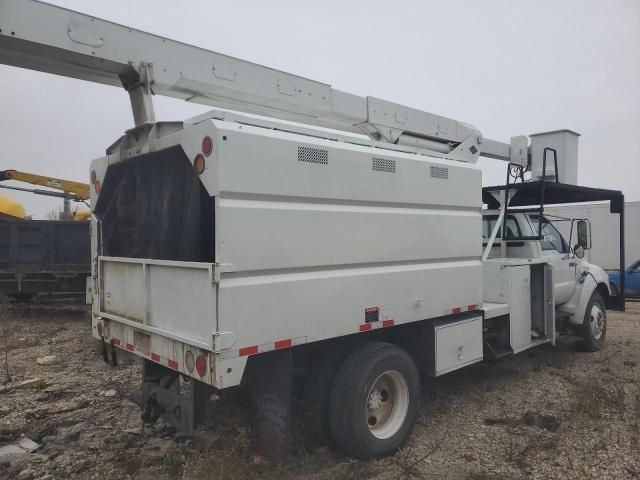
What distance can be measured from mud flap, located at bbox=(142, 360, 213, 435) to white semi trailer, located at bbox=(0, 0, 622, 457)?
A: 2 centimetres

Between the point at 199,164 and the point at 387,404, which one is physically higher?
the point at 199,164

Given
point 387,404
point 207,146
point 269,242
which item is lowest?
point 387,404

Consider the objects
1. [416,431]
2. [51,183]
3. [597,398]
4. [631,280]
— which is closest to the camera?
[416,431]

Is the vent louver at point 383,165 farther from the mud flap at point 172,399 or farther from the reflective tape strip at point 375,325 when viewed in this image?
the mud flap at point 172,399

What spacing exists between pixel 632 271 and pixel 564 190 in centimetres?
898

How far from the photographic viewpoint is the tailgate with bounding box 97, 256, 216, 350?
123 inches

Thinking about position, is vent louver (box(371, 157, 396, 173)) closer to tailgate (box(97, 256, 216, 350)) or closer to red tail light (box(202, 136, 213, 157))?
red tail light (box(202, 136, 213, 157))

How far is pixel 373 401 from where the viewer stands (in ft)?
13.3

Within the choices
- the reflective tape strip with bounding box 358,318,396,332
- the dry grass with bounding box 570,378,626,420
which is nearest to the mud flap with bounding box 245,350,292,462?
the reflective tape strip with bounding box 358,318,396,332

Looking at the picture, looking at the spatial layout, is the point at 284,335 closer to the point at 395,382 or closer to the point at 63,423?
the point at 395,382

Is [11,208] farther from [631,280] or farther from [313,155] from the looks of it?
[631,280]

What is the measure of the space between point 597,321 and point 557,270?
63.2 inches

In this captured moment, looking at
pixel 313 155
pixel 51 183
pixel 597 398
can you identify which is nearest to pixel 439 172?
pixel 313 155

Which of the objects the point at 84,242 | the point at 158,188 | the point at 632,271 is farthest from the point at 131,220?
the point at 632,271
